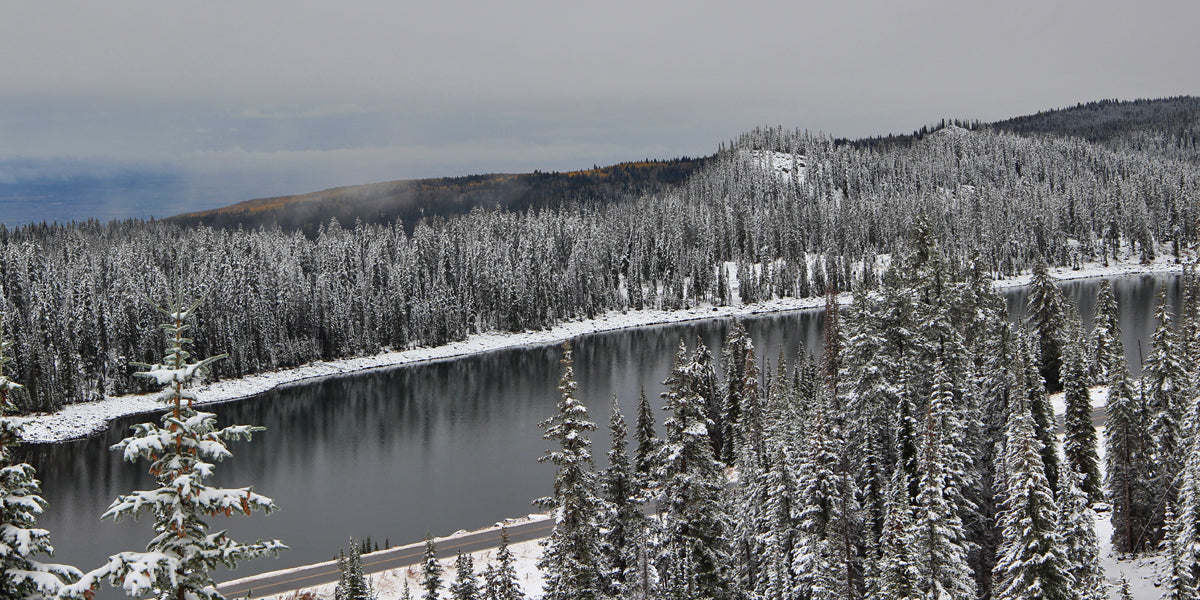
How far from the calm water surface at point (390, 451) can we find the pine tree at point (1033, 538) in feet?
138

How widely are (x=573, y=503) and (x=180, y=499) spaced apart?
16.0 metres

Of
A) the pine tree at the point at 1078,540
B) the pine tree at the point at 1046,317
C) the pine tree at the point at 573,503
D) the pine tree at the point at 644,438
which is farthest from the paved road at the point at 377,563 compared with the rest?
the pine tree at the point at 1046,317

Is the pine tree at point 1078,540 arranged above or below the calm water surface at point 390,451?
above

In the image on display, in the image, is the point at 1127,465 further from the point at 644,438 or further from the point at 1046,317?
the point at 644,438

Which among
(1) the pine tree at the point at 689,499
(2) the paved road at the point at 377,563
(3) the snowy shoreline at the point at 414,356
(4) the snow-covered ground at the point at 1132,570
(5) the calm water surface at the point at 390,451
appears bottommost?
(5) the calm water surface at the point at 390,451

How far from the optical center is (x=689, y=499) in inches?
1077

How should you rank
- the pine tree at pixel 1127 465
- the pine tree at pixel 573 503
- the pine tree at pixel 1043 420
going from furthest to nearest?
the pine tree at pixel 1127 465 → the pine tree at pixel 1043 420 → the pine tree at pixel 573 503

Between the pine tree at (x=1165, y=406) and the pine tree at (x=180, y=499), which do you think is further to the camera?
the pine tree at (x=1165, y=406)

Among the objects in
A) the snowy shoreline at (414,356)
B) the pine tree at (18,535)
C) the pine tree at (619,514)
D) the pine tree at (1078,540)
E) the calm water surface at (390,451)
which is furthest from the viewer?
the snowy shoreline at (414,356)

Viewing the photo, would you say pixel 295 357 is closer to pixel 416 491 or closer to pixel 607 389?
pixel 607 389

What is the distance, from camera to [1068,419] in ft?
147

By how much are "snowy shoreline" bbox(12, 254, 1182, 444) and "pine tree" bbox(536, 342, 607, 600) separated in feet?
194

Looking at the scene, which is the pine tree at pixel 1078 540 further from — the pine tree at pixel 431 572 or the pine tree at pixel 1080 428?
the pine tree at pixel 431 572

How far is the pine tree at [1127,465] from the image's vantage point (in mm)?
40188
